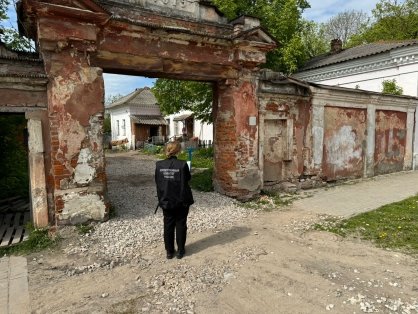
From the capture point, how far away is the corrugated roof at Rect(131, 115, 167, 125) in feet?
99.4

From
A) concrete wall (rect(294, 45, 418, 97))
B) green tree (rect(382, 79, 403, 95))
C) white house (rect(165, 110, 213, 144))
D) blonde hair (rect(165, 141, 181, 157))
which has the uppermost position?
concrete wall (rect(294, 45, 418, 97))

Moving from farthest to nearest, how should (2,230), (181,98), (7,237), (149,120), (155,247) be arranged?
(149,120)
(181,98)
(2,230)
(7,237)
(155,247)

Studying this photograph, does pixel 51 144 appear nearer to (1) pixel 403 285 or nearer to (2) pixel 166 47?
(2) pixel 166 47

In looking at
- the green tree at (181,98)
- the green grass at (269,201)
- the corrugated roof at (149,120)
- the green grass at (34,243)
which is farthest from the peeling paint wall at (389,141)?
the corrugated roof at (149,120)

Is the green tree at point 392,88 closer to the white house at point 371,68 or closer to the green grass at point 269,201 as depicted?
the white house at point 371,68

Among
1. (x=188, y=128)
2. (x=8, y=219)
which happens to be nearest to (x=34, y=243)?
(x=8, y=219)

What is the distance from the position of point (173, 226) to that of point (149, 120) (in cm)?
2730

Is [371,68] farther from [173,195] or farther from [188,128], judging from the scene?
[188,128]

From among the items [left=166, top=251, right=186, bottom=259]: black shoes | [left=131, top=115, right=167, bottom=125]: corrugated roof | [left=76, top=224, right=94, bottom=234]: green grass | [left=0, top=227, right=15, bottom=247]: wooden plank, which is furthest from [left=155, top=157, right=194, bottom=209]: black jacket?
[left=131, top=115, right=167, bottom=125]: corrugated roof

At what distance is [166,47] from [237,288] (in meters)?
5.22

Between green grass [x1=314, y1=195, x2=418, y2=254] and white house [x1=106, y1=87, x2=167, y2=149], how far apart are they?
970 inches

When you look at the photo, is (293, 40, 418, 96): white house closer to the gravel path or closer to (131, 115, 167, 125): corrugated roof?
the gravel path

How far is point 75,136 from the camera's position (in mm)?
5793

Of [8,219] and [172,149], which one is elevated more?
[172,149]
